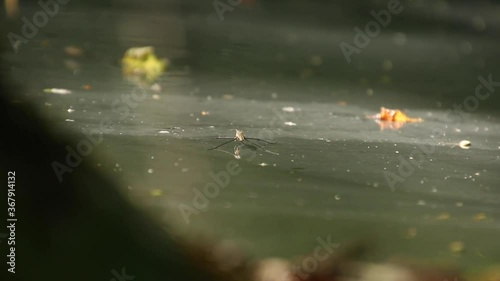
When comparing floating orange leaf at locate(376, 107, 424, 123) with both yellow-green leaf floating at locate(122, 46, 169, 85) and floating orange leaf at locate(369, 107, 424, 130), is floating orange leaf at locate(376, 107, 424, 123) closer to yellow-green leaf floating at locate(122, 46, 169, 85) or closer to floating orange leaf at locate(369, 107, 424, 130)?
floating orange leaf at locate(369, 107, 424, 130)

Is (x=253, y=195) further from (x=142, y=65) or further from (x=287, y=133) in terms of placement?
(x=142, y=65)

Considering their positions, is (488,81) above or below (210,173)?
above

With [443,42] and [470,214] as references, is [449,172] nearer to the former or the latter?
[470,214]

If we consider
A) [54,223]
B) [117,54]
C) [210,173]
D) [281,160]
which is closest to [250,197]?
[210,173]

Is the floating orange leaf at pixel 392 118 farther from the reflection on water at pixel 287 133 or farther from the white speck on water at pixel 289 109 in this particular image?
the white speck on water at pixel 289 109

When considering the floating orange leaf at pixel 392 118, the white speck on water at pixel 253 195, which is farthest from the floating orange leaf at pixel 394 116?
the white speck on water at pixel 253 195

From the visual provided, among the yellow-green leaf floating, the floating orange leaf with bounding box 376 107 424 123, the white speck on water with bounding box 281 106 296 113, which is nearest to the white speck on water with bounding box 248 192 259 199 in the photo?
the white speck on water with bounding box 281 106 296 113

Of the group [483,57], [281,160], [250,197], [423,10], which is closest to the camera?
[250,197]
